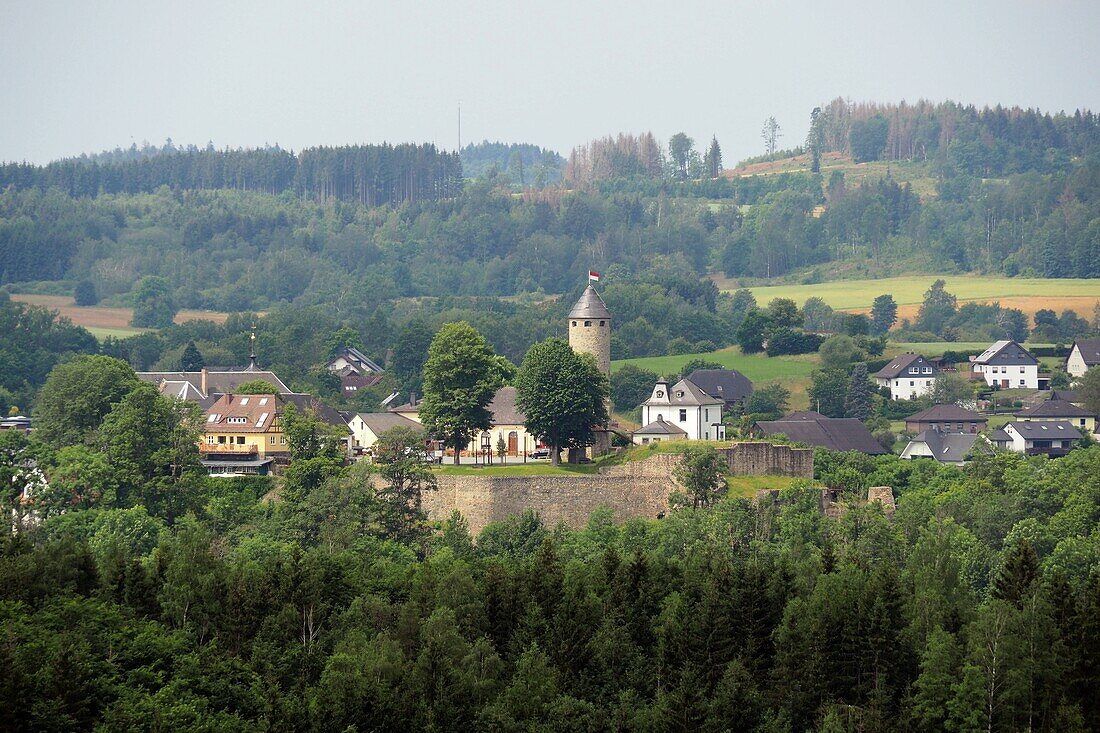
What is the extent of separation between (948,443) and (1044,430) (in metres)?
4.68

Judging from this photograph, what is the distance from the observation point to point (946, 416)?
97.0 meters

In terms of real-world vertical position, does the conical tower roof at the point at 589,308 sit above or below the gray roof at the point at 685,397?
above

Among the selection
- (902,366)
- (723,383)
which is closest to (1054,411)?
(902,366)

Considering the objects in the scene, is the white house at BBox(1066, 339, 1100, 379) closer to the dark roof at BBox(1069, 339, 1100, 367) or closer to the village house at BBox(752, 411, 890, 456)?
the dark roof at BBox(1069, 339, 1100, 367)

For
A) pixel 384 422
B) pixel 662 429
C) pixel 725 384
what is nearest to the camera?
pixel 662 429

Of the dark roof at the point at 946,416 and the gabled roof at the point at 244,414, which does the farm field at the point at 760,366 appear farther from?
the gabled roof at the point at 244,414

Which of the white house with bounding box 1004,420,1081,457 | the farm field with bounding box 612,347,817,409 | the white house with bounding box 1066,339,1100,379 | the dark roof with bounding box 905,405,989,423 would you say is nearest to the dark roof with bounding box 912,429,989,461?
the white house with bounding box 1004,420,1081,457

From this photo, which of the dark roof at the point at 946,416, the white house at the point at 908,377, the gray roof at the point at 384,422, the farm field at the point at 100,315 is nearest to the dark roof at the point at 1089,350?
the white house at the point at 908,377

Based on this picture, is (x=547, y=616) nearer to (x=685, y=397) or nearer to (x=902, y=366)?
(x=685, y=397)

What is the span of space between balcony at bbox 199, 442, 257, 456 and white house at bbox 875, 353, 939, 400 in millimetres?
41554

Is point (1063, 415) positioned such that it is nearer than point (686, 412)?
No

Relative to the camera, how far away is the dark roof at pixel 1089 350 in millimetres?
112500

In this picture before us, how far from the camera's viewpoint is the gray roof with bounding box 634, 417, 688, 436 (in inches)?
2975

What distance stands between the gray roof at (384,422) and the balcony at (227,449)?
4872 mm
